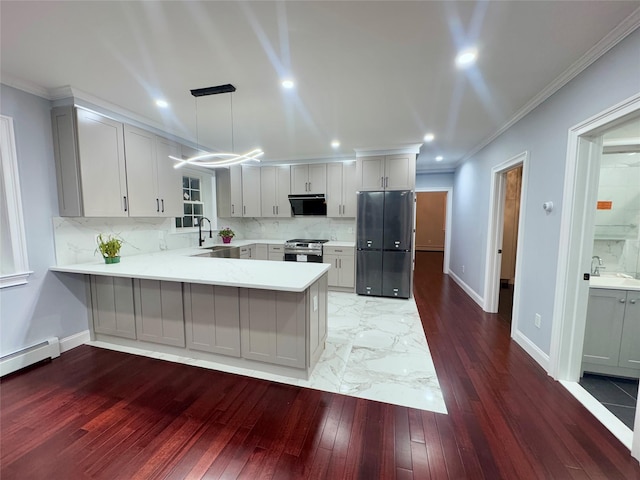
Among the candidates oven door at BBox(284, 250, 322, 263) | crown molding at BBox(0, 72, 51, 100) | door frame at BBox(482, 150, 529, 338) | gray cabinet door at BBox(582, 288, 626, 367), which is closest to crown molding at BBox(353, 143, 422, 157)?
door frame at BBox(482, 150, 529, 338)

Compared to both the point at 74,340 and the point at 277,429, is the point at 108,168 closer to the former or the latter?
the point at 74,340

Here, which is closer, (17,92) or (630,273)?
(17,92)

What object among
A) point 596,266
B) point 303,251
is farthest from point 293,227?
point 596,266

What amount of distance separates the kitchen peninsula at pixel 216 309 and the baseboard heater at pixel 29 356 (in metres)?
0.36

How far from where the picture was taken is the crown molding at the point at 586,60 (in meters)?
1.63

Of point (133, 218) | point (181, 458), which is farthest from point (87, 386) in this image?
point (133, 218)

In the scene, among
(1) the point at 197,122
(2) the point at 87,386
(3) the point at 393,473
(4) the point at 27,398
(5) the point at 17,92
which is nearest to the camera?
(3) the point at 393,473

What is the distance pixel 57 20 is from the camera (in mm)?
1644

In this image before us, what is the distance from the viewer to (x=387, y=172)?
14.6ft

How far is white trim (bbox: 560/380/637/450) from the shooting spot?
5.60 feet

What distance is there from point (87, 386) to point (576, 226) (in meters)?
4.30

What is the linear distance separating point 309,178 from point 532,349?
4108mm

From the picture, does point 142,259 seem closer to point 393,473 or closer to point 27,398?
point 27,398

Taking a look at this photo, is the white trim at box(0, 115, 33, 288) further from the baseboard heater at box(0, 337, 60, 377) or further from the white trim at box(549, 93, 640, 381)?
the white trim at box(549, 93, 640, 381)
